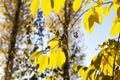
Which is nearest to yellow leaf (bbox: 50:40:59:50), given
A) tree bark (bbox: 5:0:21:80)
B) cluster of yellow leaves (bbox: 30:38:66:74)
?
cluster of yellow leaves (bbox: 30:38:66:74)

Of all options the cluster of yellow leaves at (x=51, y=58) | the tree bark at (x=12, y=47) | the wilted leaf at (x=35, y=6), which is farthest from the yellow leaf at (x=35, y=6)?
the tree bark at (x=12, y=47)

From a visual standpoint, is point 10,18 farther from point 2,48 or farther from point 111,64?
point 111,64

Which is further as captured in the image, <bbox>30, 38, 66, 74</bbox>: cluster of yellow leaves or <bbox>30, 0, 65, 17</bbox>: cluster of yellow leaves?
<bbox>30, 38, 66, 74</bbox>: cluster of yellow leaves

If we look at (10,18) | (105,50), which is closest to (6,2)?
(10,18)

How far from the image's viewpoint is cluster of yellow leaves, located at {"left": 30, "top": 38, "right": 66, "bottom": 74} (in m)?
0.63

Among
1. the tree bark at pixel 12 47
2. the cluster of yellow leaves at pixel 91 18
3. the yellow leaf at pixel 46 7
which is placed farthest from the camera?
the tree bark at pixel 12 47

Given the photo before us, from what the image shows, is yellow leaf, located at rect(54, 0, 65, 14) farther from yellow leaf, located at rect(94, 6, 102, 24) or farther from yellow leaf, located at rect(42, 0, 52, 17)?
yellow leaf, located at rect(94, 6, 102, 24)

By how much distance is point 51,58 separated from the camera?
0.64m

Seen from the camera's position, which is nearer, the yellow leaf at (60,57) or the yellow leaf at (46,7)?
the yellow leaf at (46,7)

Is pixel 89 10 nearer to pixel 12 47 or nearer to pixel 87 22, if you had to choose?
pixel 87 22

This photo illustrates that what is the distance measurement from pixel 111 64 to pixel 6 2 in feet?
36.9

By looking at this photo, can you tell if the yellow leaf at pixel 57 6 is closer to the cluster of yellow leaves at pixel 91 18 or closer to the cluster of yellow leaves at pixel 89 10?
the cluster of yellow leaves at pixel 89 10

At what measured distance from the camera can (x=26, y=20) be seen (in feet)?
38.1

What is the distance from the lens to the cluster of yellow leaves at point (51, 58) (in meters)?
0.63
